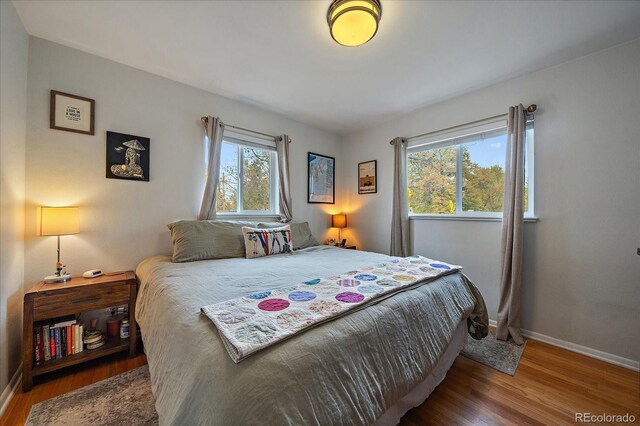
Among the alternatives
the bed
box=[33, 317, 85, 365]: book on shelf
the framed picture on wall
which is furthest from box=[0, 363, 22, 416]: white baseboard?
the framed picture on wall

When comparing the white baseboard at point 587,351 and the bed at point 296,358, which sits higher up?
the bed at point 296,358

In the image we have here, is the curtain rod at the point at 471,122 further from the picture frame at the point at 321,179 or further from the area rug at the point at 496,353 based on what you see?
the area rug at the point at 496,353

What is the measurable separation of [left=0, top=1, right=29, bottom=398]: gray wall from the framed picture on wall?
49cm

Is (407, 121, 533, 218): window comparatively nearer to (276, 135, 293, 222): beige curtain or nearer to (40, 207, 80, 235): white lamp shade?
(276, 135, 293, 222): beige curtain

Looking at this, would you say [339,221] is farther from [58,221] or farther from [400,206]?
[58,221]

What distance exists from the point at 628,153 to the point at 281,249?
117 inches

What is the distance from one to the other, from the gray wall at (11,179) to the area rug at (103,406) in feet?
1.07

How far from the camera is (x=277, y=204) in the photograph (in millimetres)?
3279

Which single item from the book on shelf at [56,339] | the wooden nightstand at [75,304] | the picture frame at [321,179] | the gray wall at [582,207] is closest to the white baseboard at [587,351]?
the gray wall at [582,207]

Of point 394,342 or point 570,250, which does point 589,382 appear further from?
point 394,342

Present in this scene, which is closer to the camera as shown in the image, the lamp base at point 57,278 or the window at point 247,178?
the lamp base at point 57,278

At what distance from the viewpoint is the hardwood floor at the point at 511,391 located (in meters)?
1.37

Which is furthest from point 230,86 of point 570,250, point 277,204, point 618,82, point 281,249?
point 570,250

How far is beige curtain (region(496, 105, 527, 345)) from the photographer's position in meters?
2.20
